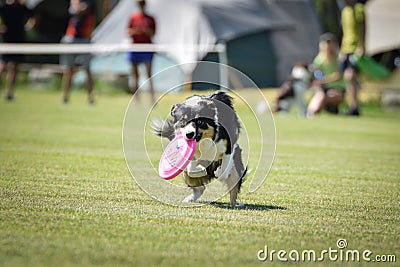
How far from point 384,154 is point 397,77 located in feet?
46.3

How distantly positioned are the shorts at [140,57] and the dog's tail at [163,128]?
429 inches

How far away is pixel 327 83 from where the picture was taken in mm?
17922

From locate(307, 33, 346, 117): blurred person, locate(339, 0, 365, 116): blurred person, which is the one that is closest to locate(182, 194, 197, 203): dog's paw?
locate(339, 0, 365, 116): blurred person

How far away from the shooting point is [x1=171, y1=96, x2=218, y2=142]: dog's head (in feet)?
18.0

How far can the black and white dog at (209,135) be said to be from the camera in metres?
5.54

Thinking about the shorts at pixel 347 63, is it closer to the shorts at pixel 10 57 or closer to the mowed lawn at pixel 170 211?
the mowed lawn at pixel 170 211

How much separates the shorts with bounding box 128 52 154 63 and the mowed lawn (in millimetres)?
5861

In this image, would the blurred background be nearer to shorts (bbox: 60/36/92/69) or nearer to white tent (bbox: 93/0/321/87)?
white tent (bbox: 93/0/321/87)

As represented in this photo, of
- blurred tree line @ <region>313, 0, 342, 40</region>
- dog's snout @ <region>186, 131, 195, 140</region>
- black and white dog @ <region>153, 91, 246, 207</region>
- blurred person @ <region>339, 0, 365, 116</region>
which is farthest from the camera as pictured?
blurred tree line @ <region>313, 0, 342, 40</region>

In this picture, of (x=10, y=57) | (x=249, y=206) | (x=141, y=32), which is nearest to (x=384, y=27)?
(x=141, y=32)

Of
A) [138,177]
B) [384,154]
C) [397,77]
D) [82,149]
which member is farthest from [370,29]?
[138,177]

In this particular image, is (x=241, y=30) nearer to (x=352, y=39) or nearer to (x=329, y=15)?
(x=329, y=15)

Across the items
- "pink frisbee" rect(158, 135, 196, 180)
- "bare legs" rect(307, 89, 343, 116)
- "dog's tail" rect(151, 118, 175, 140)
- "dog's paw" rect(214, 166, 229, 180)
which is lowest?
"bare legs" rect(307, 89, 343, 116)

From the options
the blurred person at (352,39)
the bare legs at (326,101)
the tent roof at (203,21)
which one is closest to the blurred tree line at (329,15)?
the tent roof at (203,21)
